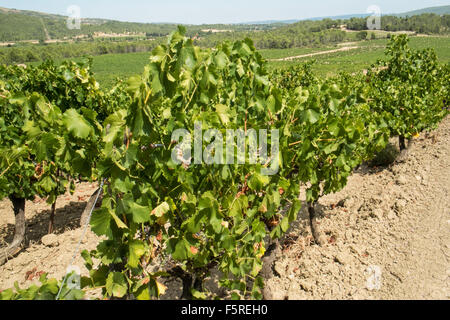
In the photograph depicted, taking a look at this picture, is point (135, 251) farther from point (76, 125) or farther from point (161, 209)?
point (76, 125)

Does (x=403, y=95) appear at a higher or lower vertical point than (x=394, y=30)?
lower

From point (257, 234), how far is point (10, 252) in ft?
15.9

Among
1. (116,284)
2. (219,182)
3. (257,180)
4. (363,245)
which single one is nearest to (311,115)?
(257,180)

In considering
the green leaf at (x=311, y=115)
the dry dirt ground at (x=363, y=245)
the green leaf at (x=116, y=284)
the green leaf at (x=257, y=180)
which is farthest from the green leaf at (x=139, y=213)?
the dry dirt ground at (x=363, y=245)

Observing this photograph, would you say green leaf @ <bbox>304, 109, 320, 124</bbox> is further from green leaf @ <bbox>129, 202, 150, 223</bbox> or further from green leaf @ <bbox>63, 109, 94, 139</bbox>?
green leaf @ <bbox>63, 109, 94, 139</bbox>

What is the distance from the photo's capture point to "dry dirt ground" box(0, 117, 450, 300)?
12.8ft

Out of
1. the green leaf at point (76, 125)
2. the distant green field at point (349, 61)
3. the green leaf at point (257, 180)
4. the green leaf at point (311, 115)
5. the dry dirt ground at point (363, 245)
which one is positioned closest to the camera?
the green leaf at point (76, 125)

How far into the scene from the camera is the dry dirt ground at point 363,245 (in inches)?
153

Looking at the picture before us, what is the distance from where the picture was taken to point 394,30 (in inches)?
4400

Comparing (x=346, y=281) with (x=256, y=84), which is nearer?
(x=256, y=84)

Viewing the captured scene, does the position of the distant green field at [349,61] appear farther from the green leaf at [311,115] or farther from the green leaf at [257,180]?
the green leaf at [257,180]
